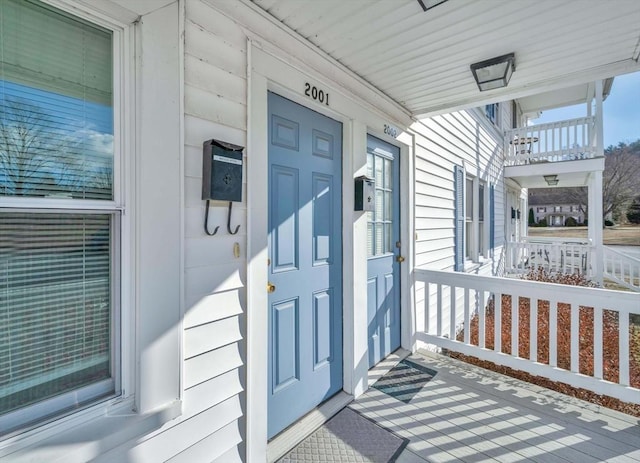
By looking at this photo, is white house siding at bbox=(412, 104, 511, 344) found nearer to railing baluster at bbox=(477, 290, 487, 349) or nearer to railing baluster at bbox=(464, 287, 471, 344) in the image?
railing baluster at bbox=(464, 287, 471, 344)

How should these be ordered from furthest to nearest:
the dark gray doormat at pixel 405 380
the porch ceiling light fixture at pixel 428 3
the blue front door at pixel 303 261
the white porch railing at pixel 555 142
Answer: the white porch railing at pixel 555 142 → the dark gray doormat at pixel 405 380 → the blue front door at pixel 303 261 → the porch ceiling light fixture at pixel 428 3

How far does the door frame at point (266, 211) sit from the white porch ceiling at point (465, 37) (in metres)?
0.24

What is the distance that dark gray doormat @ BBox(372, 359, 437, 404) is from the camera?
8.43ft

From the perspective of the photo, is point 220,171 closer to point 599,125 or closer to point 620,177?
point 599,125

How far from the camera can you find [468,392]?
2.58m

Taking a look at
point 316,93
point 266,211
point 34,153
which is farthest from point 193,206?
point 316,93

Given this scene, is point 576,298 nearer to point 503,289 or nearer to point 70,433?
point 503,289

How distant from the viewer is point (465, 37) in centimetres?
195

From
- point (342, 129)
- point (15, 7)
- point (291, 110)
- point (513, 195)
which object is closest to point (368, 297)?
point (342, 129)

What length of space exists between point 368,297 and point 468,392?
3.64ft

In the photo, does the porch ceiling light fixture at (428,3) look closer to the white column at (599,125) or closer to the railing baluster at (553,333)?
the railing baluster at (553,333)

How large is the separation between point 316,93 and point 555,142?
23.9ft

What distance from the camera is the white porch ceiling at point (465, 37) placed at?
167 centimetres

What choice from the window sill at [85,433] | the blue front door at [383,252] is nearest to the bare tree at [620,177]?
the blue front door at [383,252]
